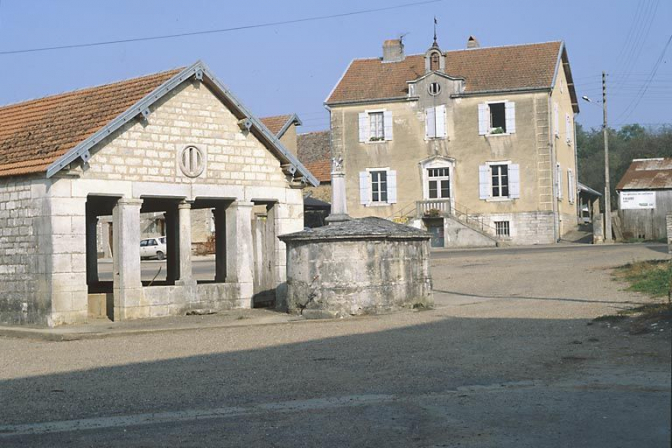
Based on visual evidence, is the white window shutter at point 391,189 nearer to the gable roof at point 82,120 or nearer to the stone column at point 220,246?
the stone column at point 220,246

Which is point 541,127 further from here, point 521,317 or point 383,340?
point 383,340

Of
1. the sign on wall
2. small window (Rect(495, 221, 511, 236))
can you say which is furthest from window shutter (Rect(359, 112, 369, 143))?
the sign on wall

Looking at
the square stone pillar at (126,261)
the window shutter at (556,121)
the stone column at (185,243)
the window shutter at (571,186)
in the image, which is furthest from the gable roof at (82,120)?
the window shutter at (571,186)

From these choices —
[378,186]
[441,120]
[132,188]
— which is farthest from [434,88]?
[132,188]

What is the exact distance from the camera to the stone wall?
17.5 m

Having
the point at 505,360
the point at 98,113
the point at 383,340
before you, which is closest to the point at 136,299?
the point at 98,113

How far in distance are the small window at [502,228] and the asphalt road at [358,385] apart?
27387mm

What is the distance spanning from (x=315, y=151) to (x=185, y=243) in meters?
36.2

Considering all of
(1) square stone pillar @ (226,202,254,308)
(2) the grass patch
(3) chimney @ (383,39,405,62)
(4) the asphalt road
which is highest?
(3) chimney @ (383,39,405,62)

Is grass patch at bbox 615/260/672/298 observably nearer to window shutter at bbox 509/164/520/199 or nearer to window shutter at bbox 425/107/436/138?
window shutter at bbox 509/164/520/199

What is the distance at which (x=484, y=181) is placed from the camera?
44.3 m

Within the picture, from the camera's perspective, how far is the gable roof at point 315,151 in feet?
172

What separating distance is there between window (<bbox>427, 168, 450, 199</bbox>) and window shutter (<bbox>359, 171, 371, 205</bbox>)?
303cm

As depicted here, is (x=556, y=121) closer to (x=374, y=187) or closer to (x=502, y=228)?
(x=502, y=228)
